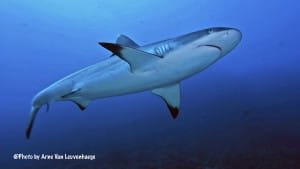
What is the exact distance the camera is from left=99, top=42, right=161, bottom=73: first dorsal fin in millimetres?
3159

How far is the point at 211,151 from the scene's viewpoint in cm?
969

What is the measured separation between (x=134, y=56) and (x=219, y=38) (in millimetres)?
968

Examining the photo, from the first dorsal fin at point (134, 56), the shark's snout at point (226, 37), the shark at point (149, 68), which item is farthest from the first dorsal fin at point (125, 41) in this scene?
the shark's snout at point (226, 37)

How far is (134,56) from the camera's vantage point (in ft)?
10.8

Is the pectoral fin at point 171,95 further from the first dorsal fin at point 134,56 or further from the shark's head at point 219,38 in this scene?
the shark's head at point 219,38

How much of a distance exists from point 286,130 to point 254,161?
427 cm

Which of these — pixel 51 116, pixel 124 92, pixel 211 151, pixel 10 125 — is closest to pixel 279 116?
Answer: pixel 211 151

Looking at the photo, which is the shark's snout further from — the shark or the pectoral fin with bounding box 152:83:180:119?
the pectoral fin with bounding box 152:83:180:119

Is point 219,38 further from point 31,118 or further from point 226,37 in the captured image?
point 31,118

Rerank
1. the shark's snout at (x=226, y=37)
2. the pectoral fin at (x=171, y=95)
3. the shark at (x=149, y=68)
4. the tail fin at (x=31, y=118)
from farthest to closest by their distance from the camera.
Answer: the tail fin at (x=31, y=118)
the pectoral fin at (x=171, y=95)
the shark at (x=149, y=68)
the shark's snout at (x=226, y=37)

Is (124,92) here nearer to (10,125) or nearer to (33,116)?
(33,116)

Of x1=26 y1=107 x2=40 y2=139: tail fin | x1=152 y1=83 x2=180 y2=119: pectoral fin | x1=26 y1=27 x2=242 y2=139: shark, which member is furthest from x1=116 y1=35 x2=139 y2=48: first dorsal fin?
x1=26 y1=107 x2=40 y2=139: tail fin

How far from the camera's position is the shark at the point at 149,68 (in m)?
3.13

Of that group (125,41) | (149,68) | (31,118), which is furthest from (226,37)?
(31,118)
